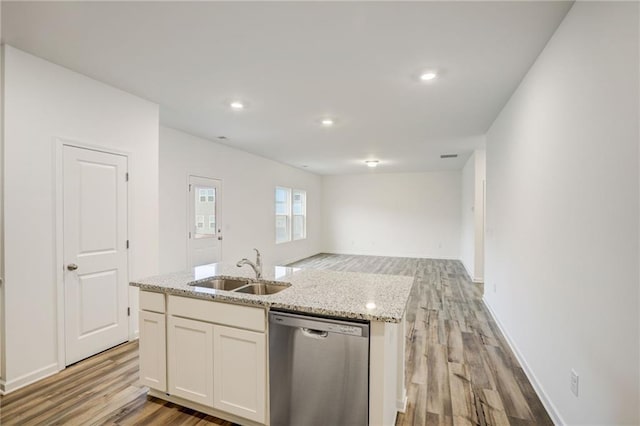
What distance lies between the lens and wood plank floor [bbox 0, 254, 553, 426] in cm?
204

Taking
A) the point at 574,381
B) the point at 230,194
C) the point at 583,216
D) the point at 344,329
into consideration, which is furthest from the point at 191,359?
the point at 230,194

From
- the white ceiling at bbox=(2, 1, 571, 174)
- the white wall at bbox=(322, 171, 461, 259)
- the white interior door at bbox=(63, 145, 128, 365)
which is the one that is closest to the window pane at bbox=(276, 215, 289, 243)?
the white wall at bbox=(322, 171, 461, 259)

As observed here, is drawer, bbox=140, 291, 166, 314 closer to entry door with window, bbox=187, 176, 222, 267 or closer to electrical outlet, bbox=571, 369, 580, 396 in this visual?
electrical outlet, bbox=571, 369, 580, 396

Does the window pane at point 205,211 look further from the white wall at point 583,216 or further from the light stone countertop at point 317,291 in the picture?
the white wall at point 583,216

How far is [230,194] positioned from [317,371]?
459 cm

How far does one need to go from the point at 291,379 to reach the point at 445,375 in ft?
5.01

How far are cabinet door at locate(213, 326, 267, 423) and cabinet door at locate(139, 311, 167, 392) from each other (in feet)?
1.47

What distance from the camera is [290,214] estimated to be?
8328 millimetres

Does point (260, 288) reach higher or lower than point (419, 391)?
higher

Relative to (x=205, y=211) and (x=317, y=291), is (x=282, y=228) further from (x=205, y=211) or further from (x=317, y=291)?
(x=317, y=291)

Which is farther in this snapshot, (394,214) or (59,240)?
(394,214)

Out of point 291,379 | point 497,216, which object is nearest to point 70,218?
point 291,379

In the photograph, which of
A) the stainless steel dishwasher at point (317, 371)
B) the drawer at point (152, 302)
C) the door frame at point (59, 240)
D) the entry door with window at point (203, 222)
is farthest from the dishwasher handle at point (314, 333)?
the entry door with window at point (203, 222)

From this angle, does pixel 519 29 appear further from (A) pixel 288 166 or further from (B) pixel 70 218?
(A) pixel 288 166
